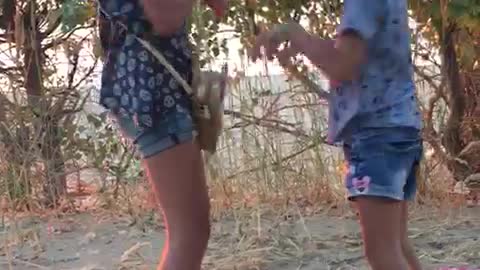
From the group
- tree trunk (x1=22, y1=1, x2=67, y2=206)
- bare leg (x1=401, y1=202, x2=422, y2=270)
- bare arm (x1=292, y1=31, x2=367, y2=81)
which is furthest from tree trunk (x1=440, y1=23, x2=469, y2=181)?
bare arm (x1=292, y1=31, x2=367, y2=81)

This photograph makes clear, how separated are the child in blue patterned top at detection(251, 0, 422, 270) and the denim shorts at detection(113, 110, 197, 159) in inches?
13.7


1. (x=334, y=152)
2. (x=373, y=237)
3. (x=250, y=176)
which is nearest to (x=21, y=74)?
(x=250, y=176)

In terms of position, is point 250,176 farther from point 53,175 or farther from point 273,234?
point 53,175

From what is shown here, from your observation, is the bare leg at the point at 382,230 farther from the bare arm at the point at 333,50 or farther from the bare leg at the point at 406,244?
the bare arm at the point at 333,50

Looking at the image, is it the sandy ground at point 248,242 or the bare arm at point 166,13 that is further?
the sandy ground at point 248,242

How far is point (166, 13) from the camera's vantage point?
230 cm

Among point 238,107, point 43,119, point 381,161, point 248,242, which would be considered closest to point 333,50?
point 381,161

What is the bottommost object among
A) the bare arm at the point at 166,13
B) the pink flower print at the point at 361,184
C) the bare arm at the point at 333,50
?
the pink flower print at the point at 361,184

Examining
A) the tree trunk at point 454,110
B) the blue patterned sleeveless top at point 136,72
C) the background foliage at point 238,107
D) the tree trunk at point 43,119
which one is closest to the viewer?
the blue patterned sleeveless top at point 136,72

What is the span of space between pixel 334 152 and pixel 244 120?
1.40 ft

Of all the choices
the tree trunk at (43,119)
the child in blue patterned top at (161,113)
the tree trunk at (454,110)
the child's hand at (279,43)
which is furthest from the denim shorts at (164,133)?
the tree trunk at (454,110)

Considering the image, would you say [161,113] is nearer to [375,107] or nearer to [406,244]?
[375,107]

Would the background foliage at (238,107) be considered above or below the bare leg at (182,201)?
above

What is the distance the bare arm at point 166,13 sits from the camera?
7.46ft
